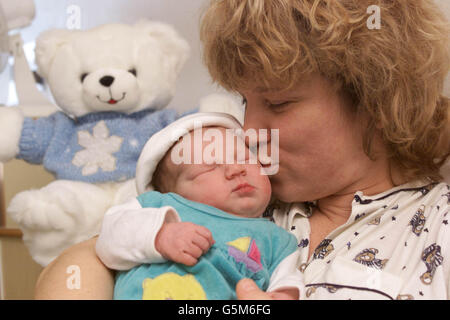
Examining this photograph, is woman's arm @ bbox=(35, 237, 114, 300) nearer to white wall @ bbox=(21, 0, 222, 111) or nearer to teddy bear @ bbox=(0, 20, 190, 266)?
teddy bear @ bbox=(0, 20, 190, 266)

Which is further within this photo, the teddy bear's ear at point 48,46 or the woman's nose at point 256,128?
the teddy bear's ear at point 48,46

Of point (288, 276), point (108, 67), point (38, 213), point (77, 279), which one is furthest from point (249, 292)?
point (108, 67)

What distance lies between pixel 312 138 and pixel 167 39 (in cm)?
74

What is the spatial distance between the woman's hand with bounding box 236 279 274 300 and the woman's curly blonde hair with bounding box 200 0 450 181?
15.9 inches

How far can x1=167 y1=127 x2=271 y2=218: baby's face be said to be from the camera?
41.9 inches

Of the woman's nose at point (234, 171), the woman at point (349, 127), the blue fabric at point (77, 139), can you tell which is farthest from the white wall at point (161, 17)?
the woman's nose at point (234, 171)

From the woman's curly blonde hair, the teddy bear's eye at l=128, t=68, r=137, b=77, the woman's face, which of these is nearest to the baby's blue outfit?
the woman's face

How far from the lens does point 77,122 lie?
1.57 m

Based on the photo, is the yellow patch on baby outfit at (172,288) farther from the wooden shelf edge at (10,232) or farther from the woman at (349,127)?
the wooden shelf edge at (10,232)

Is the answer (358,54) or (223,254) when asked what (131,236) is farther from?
(358,54)

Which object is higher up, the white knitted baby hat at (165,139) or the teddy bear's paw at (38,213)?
the white knitted baby hat at (165,139)

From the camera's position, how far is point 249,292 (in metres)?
0.83

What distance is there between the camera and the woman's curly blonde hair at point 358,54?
3.27ft
